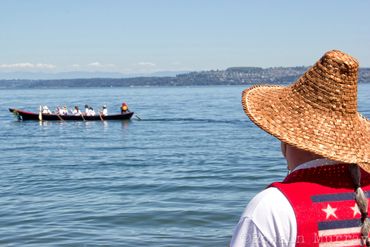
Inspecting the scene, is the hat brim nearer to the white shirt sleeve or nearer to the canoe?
the white shirt sleeve

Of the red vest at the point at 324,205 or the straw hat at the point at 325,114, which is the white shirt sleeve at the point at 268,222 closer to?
the red vest at the point at 324,205

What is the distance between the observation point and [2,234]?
1330 cm

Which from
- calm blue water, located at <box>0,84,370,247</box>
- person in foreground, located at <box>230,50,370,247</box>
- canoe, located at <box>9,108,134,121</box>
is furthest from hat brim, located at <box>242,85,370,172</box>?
canoe, located at <box>9,108,134,121</box>

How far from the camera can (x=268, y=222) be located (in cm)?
224

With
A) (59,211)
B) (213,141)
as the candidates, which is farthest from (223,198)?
(213,141)

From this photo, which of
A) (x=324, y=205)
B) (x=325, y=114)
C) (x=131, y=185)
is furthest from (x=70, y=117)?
(x=324, y=205)

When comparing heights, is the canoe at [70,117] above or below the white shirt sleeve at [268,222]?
below

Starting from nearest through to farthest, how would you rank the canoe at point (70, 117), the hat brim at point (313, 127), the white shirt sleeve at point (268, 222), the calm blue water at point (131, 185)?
the white shirt sleeve at point (268, 222) → the hat brim at point (313, 127) → the calm blue water at point (131, 185) → the canoe at point (70, 117)

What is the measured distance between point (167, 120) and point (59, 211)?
38170 mm

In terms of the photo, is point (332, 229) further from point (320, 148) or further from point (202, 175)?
point (202, 175)

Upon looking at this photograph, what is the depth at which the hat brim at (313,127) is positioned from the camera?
247 centimetres

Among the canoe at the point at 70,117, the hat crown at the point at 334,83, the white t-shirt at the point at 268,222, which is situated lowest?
the canoe at the point at 70,117

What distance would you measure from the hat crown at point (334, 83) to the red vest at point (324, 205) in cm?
26

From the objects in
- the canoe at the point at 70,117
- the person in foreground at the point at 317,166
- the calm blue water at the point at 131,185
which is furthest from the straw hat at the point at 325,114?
the canoe at the point at 70,117
